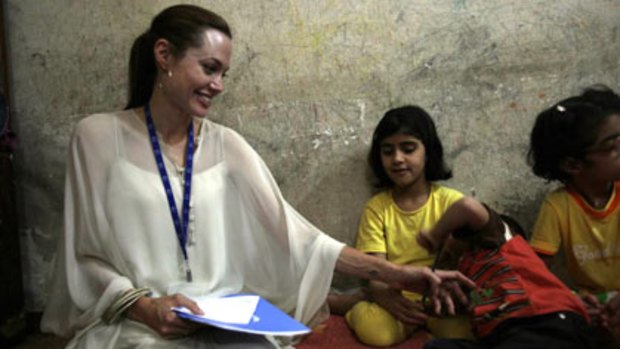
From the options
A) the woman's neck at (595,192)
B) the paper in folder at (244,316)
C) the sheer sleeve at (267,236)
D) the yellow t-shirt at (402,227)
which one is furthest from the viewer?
the yellow t-shirt at (402,227)

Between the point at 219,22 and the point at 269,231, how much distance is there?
746 millimetres

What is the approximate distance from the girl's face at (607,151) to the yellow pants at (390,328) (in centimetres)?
76

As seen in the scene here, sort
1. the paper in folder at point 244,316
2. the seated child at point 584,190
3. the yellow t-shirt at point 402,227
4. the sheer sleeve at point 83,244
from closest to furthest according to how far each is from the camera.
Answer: the paper in folder at point 244,316 < the sheer sleeve at point 83,244 < the seated child at point 584,190 < the yellow t-shirt at point 402,227

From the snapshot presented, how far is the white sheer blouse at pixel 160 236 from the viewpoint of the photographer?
1.60 m

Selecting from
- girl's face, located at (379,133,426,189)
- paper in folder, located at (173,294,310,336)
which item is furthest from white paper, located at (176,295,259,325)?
girl's face, located at (379,133,426,189)

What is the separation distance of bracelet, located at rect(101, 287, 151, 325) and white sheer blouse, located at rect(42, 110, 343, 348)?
0.02 metres

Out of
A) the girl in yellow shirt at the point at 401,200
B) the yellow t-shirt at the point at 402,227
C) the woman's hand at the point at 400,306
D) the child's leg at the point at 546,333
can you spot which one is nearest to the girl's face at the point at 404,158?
the girl in yellow shirt at the point at 401,200

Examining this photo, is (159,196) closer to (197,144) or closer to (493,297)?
(197,144)

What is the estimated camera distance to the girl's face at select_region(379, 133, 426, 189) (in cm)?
210

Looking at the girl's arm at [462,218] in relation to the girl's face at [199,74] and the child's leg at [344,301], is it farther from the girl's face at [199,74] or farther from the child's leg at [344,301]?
the girl's face at [199,74]

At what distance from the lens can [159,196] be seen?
1.66 meters

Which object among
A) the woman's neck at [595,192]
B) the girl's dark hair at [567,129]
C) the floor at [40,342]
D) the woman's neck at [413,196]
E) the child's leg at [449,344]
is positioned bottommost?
the floor at [40,342]

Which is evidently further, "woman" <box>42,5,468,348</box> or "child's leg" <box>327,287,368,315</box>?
"child's leg" <box>327,287,368,315</box>

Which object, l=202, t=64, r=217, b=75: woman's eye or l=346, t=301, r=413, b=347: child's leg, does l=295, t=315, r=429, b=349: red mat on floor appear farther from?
l=202, t=64, r=217, b=75: woman's eye
